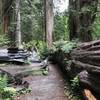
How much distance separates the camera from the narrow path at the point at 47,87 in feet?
23.0

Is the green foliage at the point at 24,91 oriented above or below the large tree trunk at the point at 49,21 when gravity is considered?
below

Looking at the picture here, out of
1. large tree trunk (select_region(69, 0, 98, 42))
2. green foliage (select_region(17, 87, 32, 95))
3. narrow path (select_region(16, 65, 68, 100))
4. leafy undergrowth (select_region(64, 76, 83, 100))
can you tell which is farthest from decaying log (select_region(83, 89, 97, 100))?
large tree trunk (select_region(69, 0, 98, 42))

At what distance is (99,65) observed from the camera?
5441 mm

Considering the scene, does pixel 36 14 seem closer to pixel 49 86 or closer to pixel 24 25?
pixel 24 25

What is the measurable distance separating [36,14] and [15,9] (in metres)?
8.41

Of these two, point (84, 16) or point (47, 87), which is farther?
point (84, 16)

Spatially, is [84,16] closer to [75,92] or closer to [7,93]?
[75,92]

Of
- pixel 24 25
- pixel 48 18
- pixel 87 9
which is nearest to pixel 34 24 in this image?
pixel 24 25

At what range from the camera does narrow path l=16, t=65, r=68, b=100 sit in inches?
276

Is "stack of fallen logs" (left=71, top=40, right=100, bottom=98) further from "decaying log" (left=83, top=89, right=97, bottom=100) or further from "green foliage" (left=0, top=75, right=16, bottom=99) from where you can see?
"green foliage" (left=0, top=75, right=16, bottom=99)

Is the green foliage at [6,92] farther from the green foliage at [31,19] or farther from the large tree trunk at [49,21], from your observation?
the green foliage at [31,19]

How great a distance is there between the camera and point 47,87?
8133mm

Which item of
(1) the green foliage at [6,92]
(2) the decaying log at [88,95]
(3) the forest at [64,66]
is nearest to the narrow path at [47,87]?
(3) the forest at [64,66]

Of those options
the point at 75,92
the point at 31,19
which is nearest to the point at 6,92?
the point at 75,92
